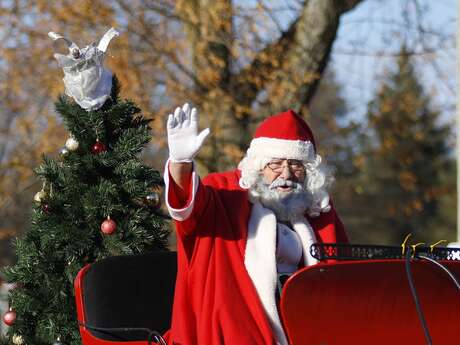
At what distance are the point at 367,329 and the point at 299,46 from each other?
24.8 feet

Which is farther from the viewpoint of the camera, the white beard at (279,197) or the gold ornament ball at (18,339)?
the gold ornament ball at (18,339)

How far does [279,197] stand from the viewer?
4.19 metres

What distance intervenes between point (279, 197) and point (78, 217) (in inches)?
50.0

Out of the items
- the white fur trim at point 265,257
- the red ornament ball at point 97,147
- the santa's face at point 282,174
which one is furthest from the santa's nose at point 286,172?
the red ornament ball at point 97,147

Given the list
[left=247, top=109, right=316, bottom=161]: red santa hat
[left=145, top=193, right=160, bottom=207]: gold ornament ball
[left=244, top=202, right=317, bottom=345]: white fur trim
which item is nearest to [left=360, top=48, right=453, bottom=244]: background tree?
[left=145, top=193, right=160, bottom=207]: gold ornament ball

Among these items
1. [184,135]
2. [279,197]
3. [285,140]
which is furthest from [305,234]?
[184,135]

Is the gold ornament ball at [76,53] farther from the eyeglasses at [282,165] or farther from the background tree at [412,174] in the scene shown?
the background tree at [412,174]

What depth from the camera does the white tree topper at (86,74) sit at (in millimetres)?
4758

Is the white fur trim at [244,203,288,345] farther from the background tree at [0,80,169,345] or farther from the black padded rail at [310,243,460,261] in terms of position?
the background tree at [0,80,169,345]

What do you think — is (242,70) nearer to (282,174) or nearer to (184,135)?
(282,174)

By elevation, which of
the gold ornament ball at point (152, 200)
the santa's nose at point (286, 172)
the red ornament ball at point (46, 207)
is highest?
the santa's nose at point (286, 172)

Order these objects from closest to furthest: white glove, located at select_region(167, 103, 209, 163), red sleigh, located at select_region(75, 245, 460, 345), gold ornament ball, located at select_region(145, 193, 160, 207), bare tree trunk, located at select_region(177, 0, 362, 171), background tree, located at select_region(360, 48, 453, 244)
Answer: red sleigh, located at select_region(75, 245, 460, 345)
white glove, located at select_region(167, 103, 209, 163)
gold ornament ball, located at select_region(145, 193, 160, 207)
bare tree trunk, located at select_region(177, 0, 362, 171)
background tree, located at select_region(360, 48, 453, 244)

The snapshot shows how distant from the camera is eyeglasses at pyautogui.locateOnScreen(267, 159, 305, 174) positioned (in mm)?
4254

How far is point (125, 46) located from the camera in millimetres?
11969
